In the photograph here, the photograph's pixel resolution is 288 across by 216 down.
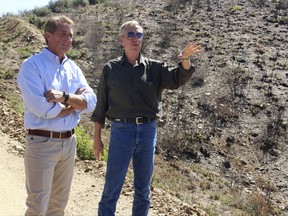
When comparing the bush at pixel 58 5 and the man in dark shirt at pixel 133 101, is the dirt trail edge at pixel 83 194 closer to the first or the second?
the man in dark shirt at pixel 133 101

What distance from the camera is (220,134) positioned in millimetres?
15234

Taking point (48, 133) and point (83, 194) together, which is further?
point (83, 194)

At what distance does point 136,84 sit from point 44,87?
786 mm

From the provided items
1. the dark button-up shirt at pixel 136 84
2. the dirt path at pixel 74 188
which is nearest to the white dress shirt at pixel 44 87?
the dark button-up shirt at pixel 136 84

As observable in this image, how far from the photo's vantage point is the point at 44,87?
121 inches

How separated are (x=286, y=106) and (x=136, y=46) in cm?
1443

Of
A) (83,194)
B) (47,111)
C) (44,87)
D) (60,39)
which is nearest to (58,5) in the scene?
(83,194)

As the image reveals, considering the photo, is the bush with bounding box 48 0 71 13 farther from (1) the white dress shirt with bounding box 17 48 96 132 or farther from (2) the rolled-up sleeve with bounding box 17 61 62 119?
(2) the rolled-up sleeve with bounding box 17 61 62 119

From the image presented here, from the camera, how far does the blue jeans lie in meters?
3.57

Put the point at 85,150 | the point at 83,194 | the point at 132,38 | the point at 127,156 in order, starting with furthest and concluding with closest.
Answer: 1. the point at 85,150
2. the point at 83,194
3. the point at 127,156
4. the point at 132,38

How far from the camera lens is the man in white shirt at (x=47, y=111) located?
9.84 ft

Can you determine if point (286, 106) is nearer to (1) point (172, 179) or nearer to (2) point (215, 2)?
(1) point (172, 179)

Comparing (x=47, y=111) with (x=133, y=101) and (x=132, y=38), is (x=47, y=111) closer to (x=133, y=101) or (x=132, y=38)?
(x=133, y=101)

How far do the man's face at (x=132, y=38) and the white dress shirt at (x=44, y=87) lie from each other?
1.65 feet
